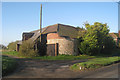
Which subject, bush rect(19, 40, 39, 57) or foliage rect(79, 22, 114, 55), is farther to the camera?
bush rect(19, 40, 39, 57)

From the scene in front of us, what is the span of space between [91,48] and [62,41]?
15.9 feet

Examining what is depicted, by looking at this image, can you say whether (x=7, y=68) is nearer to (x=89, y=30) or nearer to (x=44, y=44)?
(x=44, y=44)

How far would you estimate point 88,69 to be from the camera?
10.4 meters

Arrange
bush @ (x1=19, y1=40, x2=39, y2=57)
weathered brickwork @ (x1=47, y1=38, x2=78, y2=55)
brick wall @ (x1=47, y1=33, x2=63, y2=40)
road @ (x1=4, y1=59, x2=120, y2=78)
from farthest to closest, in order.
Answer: brick wall @ (x1=47, y1=33, x2=63, y2=40) → weathered brickwork @ (x1=47, y1=38, x2=78, y2=55) → bush @ (x1=19, y1=40, x2=39, y2=57) → road @ (x1=4, y1=59, x2=120, y2=78)

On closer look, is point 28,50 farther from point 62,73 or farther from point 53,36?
point 62,73

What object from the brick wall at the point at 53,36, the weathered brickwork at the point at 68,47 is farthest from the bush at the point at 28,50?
the weathered brickwork at the point at 68,47

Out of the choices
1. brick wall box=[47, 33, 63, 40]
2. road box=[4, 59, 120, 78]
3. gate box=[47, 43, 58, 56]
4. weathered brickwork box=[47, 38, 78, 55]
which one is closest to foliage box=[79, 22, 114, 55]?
weathered brickwork box=[47, 38, 78, 55]

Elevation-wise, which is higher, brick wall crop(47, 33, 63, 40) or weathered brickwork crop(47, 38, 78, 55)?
brick wall crop(47, 33, 63, 40)

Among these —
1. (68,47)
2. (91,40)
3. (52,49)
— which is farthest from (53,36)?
(91,40)

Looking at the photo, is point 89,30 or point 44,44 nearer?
point 89,30

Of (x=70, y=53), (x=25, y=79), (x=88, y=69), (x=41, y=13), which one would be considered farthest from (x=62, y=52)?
(x=25, y=79)

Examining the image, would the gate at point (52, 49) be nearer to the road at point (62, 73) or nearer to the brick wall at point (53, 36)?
the brick wall at point (53, 36)

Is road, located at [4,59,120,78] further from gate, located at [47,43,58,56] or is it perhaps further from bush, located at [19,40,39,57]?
gate, located at [47,43,58,56]

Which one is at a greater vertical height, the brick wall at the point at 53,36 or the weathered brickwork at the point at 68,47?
the brick wall at the point at 53,36
